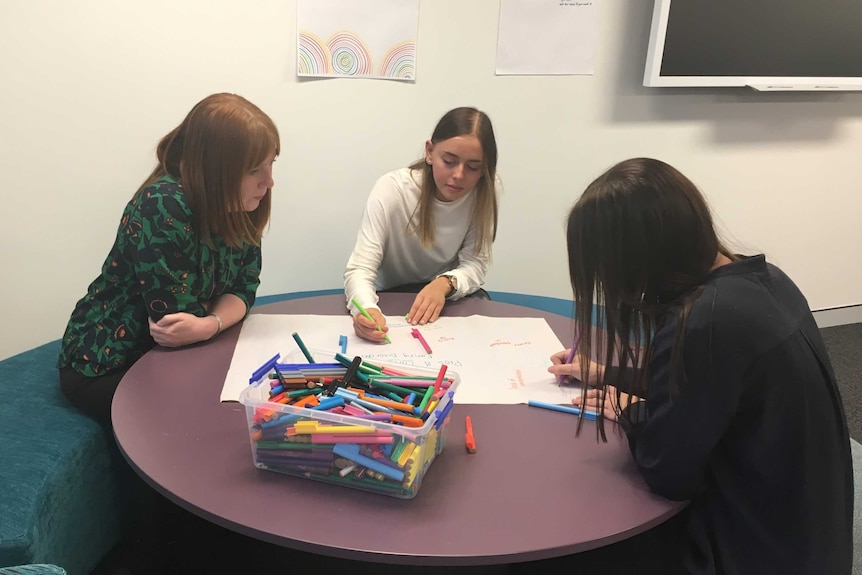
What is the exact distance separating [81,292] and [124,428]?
140 cm

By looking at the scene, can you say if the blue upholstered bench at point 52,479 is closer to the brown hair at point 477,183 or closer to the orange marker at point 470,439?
the orange marker at point 470,439

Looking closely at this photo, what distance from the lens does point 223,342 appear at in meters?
1.30

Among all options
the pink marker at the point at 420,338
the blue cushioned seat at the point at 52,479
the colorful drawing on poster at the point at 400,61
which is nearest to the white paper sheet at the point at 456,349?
the pink marker at the point at 420,338

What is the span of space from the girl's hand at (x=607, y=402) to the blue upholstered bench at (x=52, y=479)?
802 mm

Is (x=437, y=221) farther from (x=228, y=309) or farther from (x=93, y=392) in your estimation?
(x=93, y=392)

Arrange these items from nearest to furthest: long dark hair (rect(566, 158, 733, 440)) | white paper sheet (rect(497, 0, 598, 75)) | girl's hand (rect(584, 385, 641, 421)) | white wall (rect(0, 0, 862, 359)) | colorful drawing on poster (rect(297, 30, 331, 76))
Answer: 1. long dark hair (rect(566, 158, 733, 440))
2. girl's hand (rect(584, 385, 641, 421))
3. white wall (rect(0, 0, 862, 359))
4. colorful drawing on poster (rect(297, 30, 331, 76))
5. white paper sheet (rect(497, 0, 598, 75))

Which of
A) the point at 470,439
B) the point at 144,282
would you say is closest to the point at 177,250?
the point at 144,282

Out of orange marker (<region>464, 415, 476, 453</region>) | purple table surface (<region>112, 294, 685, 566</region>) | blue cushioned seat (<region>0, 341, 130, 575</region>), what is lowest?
blue cushioned seat (<region>0, 341, 130, 575</region>)

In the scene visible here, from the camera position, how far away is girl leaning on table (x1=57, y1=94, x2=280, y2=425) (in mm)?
1257

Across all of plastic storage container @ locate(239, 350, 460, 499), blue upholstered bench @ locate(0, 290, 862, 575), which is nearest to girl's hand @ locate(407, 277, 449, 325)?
plastic storage container @ locate(239, 350, 460, 499)

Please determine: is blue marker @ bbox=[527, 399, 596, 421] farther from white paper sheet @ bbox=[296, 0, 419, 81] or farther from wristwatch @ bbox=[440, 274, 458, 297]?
white paper sheet @ bbox=[296, 0, 419, 81]

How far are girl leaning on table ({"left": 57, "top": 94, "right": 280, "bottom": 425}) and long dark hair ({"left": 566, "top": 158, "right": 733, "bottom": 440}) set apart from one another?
27.4 inches

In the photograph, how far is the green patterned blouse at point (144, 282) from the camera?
4.12 ft

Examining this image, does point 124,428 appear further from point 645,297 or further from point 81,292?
point 81,292
